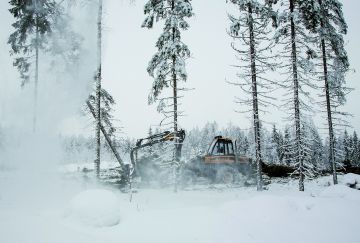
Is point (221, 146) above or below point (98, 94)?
below

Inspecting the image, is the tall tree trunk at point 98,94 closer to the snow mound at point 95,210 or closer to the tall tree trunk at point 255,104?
the tall tree trunk at point 255,104

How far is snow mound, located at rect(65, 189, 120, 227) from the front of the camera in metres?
7.00

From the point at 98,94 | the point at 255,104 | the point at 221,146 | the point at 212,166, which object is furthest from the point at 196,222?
the point at 221,146

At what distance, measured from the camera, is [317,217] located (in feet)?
20.6

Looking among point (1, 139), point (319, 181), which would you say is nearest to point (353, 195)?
point (319, 181)

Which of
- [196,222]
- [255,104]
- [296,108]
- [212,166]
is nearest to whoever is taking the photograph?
[196,222]

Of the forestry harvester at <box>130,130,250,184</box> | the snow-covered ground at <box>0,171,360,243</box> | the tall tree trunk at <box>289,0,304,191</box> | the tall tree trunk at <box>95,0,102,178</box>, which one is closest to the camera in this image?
the snow-covered ground at <box>0,171,360,243</box>

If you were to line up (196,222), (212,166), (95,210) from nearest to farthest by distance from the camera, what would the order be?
(196,222) < (95,210) < (212,166)

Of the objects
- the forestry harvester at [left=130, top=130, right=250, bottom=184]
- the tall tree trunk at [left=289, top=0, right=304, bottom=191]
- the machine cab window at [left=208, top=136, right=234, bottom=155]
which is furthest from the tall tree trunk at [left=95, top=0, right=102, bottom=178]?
the tall tree trunk at [left=289, top=0, right=304, bottom=191]

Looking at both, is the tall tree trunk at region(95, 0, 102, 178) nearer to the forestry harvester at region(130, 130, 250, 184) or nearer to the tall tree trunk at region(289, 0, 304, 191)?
the forestry harvester at region(130, 130, 250, 184)

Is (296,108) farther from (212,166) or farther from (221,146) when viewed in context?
(212,166)

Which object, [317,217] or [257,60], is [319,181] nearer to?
[257,60]

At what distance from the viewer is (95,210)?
713 centimetres

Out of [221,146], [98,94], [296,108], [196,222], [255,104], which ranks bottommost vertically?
[196,222]
